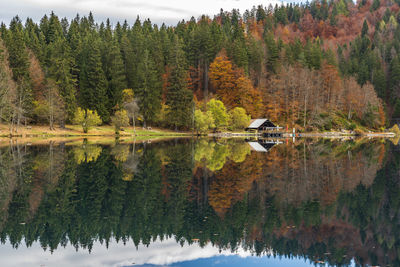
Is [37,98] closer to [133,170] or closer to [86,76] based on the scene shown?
[86,76]

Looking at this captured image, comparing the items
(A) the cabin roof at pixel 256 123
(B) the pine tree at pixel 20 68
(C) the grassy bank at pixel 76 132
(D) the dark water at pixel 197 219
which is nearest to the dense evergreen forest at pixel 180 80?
(B) the pine tree at pixel 20 68

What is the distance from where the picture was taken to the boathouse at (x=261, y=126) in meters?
91.0

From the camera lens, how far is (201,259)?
10.3 m

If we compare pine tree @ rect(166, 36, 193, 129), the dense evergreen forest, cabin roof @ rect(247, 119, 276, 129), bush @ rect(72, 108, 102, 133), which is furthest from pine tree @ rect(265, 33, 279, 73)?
bush @ rect(72, 108, 102, 133)

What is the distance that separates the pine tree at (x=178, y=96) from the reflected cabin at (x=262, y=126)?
15.5 metres

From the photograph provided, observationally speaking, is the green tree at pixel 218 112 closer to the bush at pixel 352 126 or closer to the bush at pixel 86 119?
the bush at pixel 86 119

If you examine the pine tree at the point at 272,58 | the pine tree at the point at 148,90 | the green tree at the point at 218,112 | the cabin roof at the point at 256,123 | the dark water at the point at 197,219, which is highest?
the pine tree at the point at 272,58

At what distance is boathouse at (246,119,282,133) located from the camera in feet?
299

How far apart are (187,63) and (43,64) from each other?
115ft

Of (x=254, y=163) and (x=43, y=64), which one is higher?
(x=43, y=64)

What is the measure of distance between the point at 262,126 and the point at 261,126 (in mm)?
374

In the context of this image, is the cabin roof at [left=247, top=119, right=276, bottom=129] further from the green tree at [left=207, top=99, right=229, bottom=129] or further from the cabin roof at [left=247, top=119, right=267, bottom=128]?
the green tree at [left=207, top=99, right=229, bottom=129]

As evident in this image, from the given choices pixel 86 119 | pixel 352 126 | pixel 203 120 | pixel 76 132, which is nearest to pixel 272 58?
pixel 352 126

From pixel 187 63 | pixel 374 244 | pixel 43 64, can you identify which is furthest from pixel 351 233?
pixel 187 63
